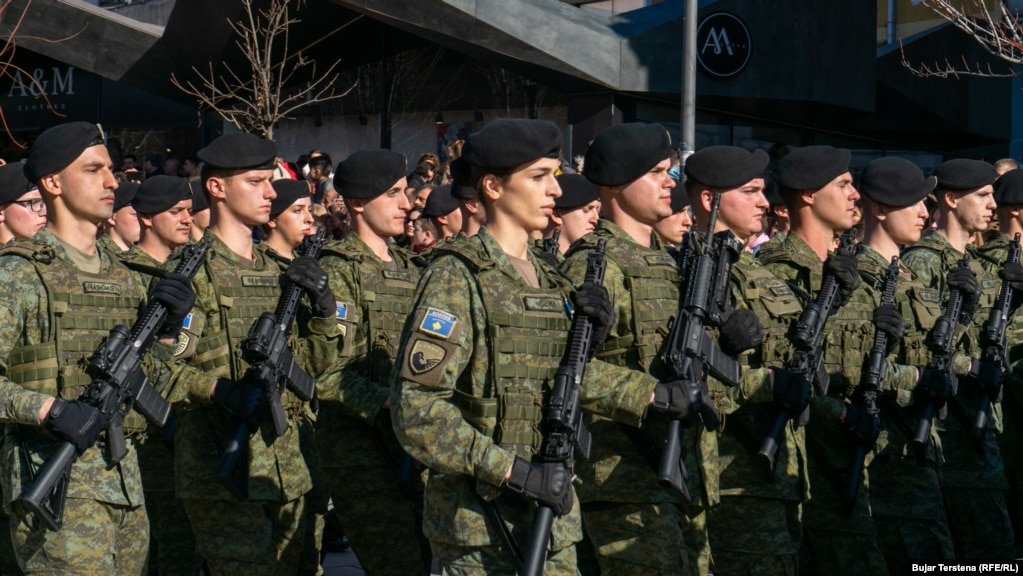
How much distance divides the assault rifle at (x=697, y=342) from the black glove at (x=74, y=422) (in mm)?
2128

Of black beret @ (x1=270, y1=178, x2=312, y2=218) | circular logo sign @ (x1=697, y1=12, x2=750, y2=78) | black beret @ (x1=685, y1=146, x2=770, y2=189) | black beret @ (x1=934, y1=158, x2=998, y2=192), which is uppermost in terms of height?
circular logo sign @ (x1=697, y1=12, x2=750, y2=78)

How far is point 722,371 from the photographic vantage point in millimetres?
6004

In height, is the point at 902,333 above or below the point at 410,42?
below

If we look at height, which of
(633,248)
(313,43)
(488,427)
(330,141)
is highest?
(313,43)

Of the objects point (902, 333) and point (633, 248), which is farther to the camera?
point (902, 333)

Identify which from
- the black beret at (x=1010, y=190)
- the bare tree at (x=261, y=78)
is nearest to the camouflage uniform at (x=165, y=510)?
the black beret at (x=1010, y=190)

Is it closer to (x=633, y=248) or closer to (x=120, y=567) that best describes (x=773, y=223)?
(x=633, y=248)

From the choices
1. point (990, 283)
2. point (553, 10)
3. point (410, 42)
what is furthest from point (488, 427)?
point (410, 42)

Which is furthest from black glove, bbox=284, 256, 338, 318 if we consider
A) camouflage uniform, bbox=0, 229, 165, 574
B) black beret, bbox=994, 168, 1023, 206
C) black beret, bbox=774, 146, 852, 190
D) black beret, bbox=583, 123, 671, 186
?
black beret, bbox=994, 168, 1023, 206

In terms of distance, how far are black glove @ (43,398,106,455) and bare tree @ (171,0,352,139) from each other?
12.5 meters

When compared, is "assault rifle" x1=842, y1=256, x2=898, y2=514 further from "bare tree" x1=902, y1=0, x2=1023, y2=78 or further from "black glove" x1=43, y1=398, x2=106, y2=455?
"bare tree" x1=902, y1=0, x2=1023, y2=78

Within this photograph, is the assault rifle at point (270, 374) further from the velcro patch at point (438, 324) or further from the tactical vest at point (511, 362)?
the velcro patch at point (438, 324)

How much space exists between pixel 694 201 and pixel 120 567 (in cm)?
323

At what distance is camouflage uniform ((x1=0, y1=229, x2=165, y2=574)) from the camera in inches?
217
